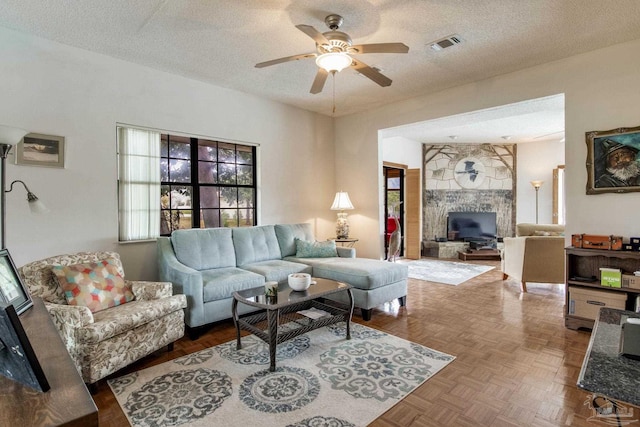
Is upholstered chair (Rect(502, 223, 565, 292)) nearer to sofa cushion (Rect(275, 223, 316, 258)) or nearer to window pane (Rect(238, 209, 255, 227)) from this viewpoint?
sofa cushion (Rect(275, 223, 316, 258))

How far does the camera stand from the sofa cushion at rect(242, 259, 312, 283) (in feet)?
12.0

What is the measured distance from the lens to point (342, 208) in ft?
17.6

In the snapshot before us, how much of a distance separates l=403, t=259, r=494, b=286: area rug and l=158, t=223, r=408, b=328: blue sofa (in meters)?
1.82

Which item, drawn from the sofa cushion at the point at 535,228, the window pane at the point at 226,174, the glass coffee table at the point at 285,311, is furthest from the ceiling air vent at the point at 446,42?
the sofa cushion at the point at 535,228

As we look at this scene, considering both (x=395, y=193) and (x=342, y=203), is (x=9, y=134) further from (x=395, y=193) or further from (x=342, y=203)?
→ (x=395, y=193)

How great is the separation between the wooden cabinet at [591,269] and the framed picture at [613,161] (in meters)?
0.64

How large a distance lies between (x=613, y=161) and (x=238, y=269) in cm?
395

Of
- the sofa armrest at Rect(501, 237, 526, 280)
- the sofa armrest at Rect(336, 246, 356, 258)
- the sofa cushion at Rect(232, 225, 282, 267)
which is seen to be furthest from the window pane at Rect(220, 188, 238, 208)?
the sofa armrest at Rect(501, 237, 526, 280)

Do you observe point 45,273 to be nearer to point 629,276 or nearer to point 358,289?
point 358,289

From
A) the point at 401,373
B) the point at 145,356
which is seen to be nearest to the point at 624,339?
the point at 401,373

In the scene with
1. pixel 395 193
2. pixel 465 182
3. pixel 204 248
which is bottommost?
pixel 204 248

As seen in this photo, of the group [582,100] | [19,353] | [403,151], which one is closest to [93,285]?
[19,353]

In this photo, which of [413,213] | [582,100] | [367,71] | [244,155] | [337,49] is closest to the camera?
[337,49]

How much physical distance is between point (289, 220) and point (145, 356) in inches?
117
